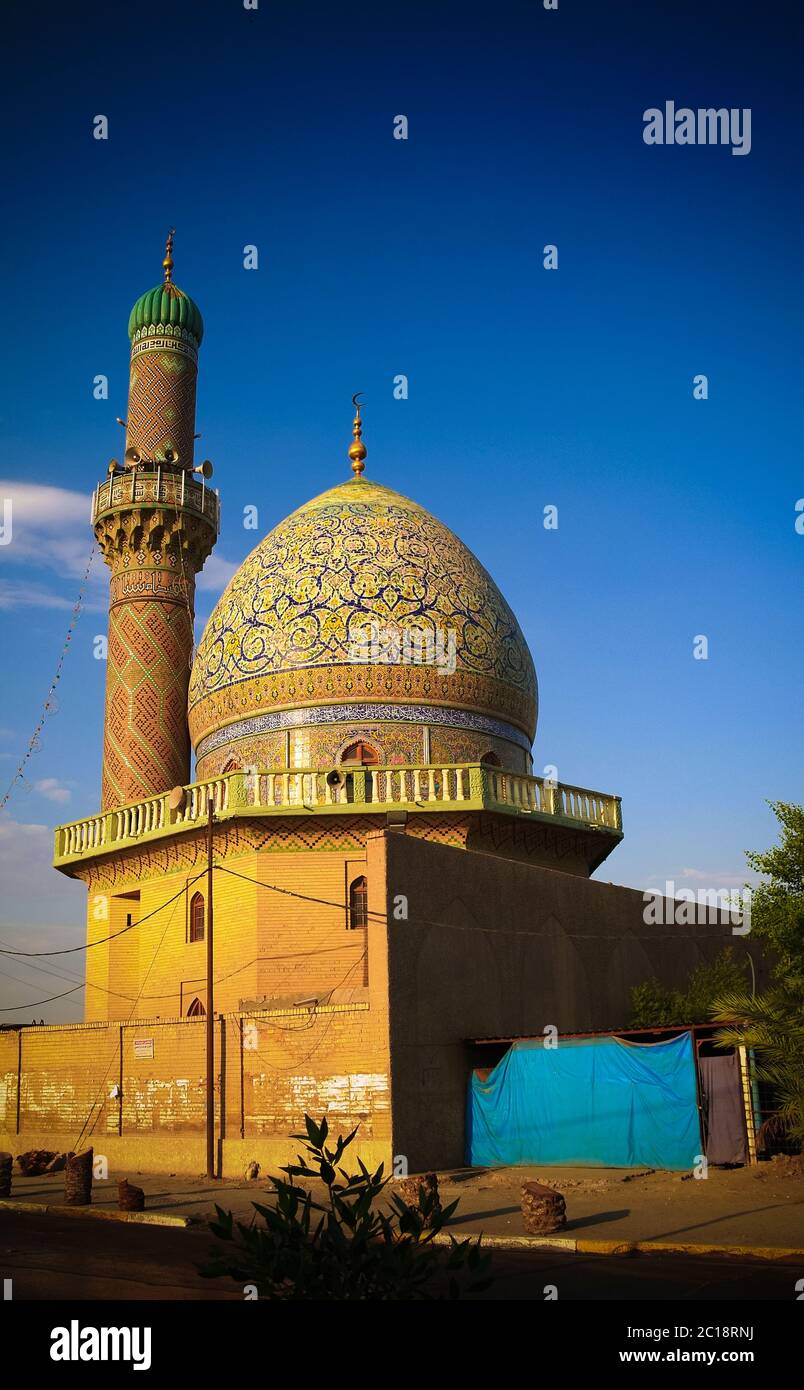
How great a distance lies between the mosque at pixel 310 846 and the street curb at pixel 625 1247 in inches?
150

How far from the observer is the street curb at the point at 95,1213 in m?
13.0

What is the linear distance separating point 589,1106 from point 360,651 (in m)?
8.64

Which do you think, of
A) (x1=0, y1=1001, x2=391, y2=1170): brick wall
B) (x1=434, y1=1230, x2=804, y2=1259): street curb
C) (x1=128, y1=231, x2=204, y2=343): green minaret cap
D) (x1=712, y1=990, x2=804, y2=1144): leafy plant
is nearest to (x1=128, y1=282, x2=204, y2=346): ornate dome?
(x1=128, y1=231, x2=204, y2=343): green minaret cap

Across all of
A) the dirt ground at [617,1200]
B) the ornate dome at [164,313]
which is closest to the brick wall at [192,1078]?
the dirt ground at [617,1200]

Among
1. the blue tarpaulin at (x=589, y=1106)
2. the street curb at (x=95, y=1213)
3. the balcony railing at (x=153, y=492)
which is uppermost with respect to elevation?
the balcony railing at (x=153, y=492)

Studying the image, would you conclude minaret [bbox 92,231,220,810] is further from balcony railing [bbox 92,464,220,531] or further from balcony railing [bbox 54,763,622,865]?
balcony railing [bbox 54,763,622,865]

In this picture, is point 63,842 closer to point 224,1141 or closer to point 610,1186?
point 224,1141

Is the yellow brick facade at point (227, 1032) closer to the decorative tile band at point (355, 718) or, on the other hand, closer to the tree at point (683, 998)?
the decorative tile band at point (355, 718)

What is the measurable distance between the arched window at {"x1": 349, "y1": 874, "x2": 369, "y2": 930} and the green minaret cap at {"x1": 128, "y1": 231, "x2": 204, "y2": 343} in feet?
41.7

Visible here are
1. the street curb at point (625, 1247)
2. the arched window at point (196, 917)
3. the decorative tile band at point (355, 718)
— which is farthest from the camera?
the decorative tile band at point (355, 718)

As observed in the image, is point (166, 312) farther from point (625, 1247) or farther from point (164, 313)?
point (625, 1247)

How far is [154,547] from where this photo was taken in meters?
24.4

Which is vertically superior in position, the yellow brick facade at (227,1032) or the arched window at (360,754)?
the arched window at (360,754)

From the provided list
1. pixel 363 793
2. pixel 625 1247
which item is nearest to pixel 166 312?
pixel 363 793
